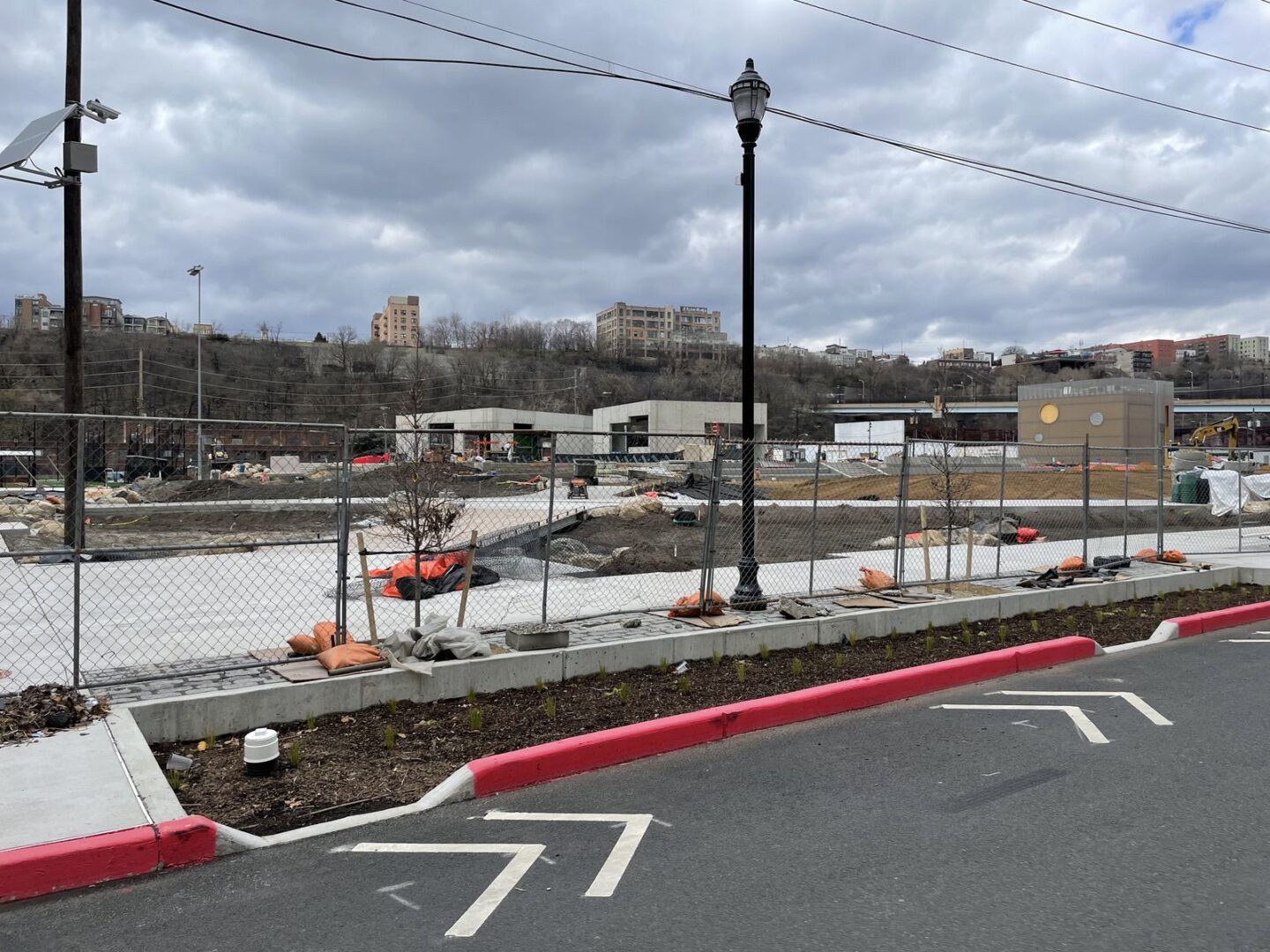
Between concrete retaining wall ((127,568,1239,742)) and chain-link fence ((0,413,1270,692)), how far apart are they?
2.93ft

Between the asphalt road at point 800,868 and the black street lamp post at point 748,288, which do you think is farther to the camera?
the black street lamp post at point 748,288

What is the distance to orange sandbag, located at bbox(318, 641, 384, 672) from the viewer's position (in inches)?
270

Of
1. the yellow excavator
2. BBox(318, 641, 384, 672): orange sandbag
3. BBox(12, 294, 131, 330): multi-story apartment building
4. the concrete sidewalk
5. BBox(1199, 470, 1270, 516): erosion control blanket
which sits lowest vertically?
the concrete sidewalk

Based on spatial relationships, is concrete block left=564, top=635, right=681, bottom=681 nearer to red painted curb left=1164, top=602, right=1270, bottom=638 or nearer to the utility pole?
red painted curb left=1164, top=602, right=1270, bottom=638

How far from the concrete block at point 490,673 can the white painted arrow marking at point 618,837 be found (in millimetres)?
2153

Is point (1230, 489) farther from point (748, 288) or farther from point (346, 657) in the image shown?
point (346, 657)

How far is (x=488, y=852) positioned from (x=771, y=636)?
481 cm

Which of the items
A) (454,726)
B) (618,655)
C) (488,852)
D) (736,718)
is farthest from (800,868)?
(618,655)

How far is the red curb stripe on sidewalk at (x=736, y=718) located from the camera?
5.38 meters

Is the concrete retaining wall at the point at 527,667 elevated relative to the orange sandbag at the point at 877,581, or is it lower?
lower

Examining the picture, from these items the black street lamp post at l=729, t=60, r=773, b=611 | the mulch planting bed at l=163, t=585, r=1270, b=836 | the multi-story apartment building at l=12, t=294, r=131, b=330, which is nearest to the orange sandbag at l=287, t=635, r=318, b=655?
the mulch planting bed at l=163, t=585, r=1270, b=836

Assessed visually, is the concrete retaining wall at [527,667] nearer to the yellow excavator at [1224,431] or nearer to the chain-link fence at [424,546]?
the chain-link fence at [424,546]

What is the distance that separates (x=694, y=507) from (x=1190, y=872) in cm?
1938

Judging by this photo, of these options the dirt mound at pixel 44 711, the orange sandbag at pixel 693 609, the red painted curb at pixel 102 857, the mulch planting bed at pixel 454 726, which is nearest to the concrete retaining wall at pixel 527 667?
the mulch planting bed at pixel 454 726
